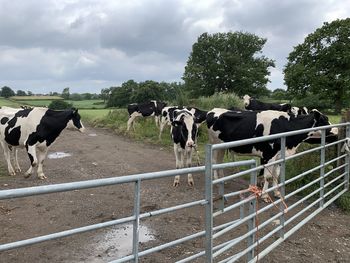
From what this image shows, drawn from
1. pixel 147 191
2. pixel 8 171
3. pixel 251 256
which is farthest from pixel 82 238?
pixel 8 171

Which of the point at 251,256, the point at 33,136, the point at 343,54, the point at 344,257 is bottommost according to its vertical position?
the point at 344,257

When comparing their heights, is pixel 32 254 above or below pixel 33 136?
below

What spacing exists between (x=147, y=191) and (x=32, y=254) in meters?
3.68

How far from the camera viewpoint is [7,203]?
292 inches

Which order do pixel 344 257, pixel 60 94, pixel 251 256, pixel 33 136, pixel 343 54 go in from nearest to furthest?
pixel 251 256 → pixel 344 257 → pixel 33 136 → pixel 343 54 → pixel 60 94

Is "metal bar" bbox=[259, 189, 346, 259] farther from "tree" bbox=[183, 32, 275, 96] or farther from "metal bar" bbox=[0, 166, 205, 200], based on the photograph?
"tree" bbox=[183, 32, 275, 96]

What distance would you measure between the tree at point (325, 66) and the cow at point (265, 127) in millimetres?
29232

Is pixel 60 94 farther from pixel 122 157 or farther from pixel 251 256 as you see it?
pixel 251 256

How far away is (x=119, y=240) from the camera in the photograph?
18.2ft

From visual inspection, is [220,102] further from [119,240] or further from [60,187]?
[60,187]

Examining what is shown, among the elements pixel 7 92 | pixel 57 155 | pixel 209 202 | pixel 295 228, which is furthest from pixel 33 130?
pixel 7 92

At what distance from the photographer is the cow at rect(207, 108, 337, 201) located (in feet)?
27.1

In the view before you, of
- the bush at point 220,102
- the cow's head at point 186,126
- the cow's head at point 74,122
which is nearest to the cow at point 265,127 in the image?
the cow's head at point 186,126

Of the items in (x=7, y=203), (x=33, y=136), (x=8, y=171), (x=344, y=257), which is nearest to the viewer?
(x=344, y=257)
